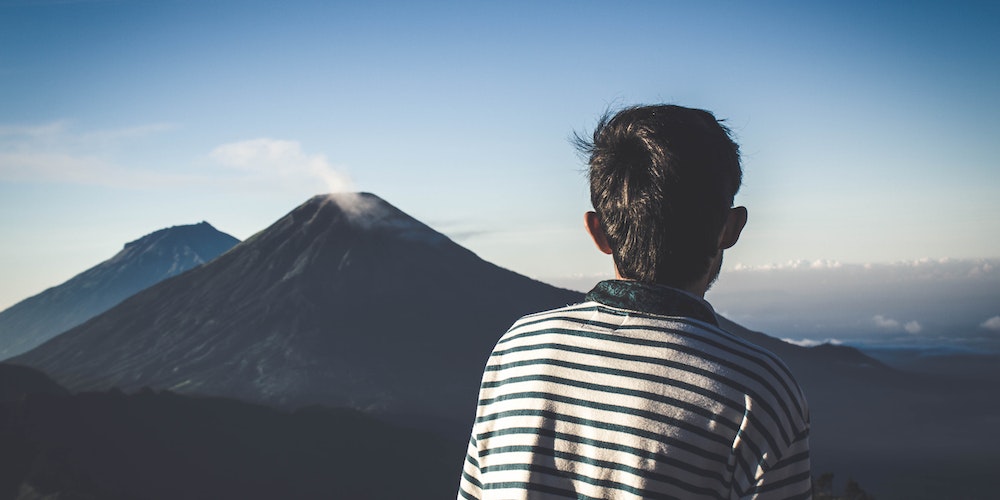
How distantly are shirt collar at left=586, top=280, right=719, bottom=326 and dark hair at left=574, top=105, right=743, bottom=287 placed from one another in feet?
0.16

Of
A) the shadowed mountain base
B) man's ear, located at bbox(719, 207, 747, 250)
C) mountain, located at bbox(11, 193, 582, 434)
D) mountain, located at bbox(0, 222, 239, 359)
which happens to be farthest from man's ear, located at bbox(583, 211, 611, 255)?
mountain, located at bbox(0, 222, 239, 359)

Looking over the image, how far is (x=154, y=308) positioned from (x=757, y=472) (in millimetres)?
95826

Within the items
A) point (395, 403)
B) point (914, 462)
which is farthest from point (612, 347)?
point (914, 462)

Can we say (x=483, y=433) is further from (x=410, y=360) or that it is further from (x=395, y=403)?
(x=410, y=360)

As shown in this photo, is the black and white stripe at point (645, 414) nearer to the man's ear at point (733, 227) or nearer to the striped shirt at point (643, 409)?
the striped shirt at point (643, 409)

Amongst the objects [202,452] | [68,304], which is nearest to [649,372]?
[202,452]

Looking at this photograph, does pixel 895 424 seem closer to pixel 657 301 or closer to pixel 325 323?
pixel 325 323

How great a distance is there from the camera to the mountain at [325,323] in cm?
6762

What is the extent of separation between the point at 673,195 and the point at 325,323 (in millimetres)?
82531

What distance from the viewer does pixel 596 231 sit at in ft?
4.98

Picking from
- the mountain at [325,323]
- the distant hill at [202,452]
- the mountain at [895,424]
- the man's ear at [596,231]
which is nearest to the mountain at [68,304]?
the mountain at [325,323]

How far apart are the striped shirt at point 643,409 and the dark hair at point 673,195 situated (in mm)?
76

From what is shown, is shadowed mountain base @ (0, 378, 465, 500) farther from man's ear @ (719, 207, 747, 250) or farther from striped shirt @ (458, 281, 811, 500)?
man's ear @ (719, 207, 747, 250)

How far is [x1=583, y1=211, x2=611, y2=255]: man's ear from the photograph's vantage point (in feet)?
4.92
